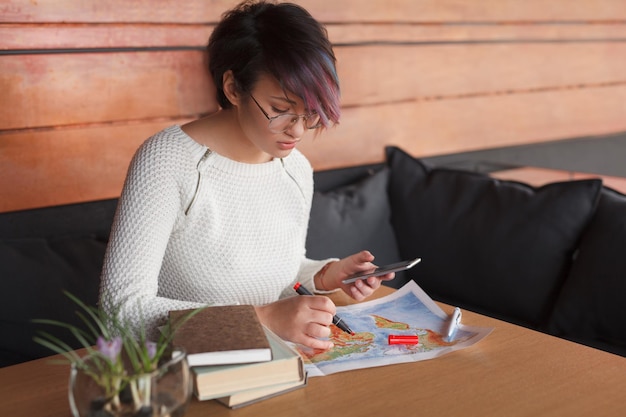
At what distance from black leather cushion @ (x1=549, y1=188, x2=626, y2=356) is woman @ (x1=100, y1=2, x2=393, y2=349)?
0.72 metres

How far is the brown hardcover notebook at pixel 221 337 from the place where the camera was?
1.01 meters

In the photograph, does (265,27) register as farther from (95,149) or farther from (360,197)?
(360,197)

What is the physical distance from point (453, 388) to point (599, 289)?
0.93 metres

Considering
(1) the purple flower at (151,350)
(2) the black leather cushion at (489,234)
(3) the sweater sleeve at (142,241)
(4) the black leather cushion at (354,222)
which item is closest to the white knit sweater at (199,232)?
(3) the sweater sleeve at (142,241)

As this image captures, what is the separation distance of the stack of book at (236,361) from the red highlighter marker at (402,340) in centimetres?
23

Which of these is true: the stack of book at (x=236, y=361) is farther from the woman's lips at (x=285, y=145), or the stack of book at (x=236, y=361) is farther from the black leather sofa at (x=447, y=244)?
the black leather sofa at (x=447, y=244)

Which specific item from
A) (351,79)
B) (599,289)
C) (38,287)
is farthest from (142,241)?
(351,79)

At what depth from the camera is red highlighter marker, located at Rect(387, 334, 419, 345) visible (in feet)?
4.22

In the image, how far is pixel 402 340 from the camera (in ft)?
4.22

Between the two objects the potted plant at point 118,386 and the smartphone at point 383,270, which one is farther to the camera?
the smartphone at point 383,270

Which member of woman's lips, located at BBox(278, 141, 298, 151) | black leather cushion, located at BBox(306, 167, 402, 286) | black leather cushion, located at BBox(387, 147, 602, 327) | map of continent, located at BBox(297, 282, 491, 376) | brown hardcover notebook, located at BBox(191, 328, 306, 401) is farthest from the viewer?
black leather cushion, located at BBox(306, 167, 402, 286)

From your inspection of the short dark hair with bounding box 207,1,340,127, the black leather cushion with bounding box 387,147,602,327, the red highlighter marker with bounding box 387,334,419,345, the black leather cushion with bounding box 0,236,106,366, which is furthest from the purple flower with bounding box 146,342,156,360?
the black leather cushion with bounding box 387,147,602,327

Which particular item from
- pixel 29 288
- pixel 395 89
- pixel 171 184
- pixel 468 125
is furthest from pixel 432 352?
pixel 468 125

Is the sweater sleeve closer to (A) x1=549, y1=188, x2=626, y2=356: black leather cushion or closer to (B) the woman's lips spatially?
(B) the woman's lips
